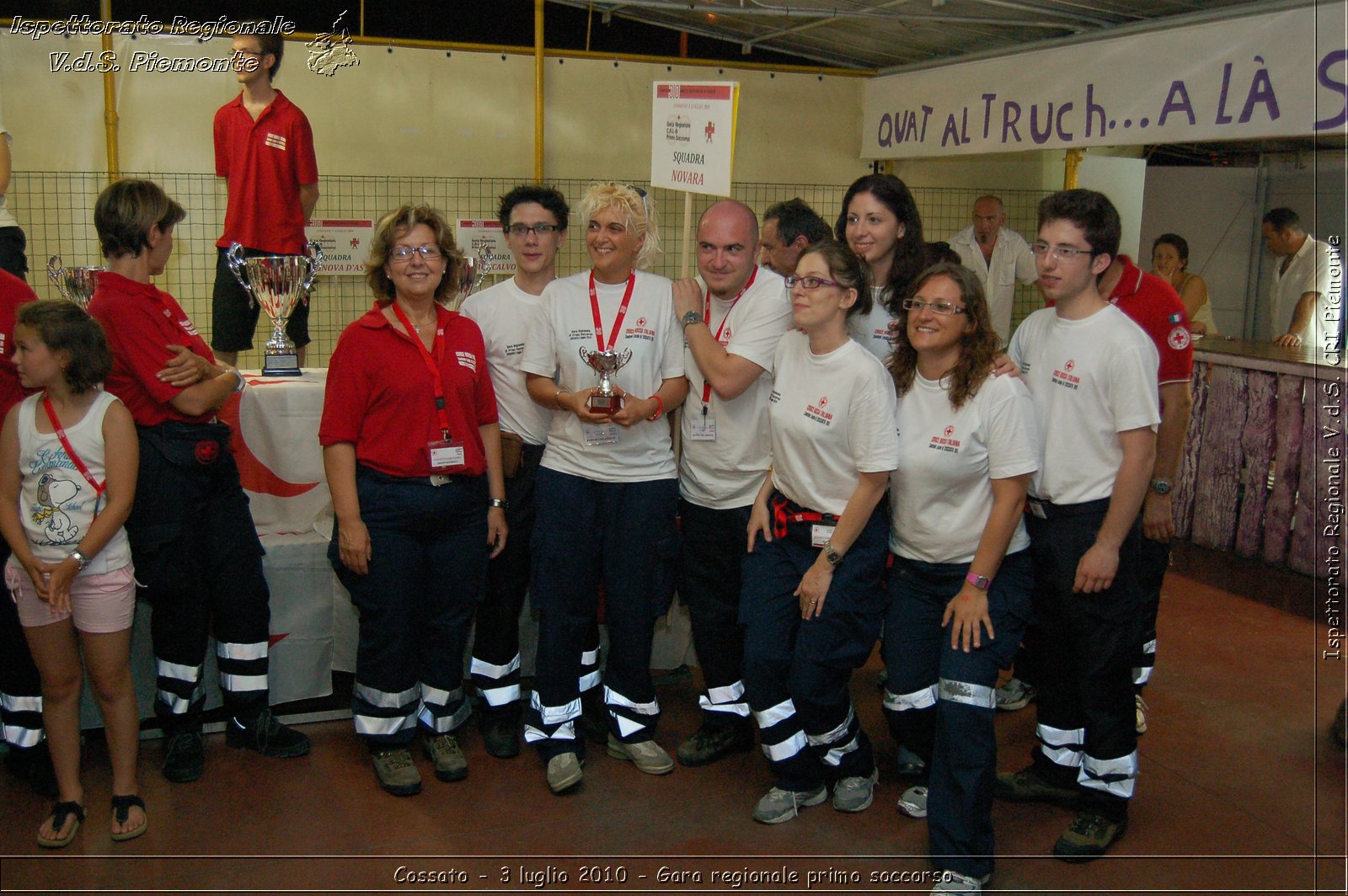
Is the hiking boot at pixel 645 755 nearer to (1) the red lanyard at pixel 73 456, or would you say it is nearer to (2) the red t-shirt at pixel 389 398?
(2) the red t-shirt at pixel 389 398

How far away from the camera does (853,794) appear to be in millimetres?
3041

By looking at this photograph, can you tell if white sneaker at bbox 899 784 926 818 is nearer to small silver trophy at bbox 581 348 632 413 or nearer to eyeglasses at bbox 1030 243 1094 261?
small silver trophy at bbox 581 348 632 413

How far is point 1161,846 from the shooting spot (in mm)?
2908

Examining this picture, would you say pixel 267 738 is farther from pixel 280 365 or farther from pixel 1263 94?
pixel 1263 94

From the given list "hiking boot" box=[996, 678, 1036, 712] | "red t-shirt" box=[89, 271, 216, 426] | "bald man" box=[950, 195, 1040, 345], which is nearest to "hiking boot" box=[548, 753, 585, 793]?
"red t-shirt" box=[89, 271, 216, 426]

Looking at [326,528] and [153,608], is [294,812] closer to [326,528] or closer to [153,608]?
[153,608]

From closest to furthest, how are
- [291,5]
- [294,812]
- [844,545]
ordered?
[844,545] → [294,812] → [291,5]

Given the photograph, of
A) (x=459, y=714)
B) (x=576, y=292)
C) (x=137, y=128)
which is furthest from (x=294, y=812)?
(x=137, y=128)

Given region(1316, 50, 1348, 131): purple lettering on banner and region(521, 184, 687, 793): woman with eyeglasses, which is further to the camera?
region(1316, 50, 1348, 131): purple lettering on banner

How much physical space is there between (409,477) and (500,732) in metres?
0.96

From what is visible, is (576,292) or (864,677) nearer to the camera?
(576,292)

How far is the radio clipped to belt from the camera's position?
9.86 feet

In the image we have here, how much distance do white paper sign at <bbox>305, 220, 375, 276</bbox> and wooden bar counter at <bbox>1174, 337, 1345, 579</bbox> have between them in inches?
204

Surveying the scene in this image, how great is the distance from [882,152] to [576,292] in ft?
15.8
